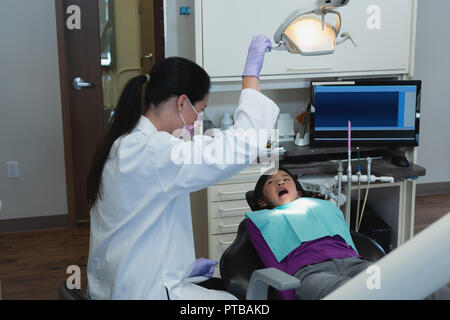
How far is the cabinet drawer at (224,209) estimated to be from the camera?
2699mm

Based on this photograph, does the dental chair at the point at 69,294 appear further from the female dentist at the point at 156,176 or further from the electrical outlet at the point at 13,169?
the electrical outlet at the point at 13,169

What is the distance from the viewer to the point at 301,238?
1.99m

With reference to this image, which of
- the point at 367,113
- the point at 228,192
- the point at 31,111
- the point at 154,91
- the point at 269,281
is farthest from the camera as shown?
the point at 31,111

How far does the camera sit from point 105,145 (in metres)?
1.40

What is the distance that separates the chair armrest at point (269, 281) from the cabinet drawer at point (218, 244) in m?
1.42

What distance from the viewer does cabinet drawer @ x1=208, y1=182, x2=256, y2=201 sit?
268 centimetres

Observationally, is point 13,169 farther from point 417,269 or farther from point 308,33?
point 417,269

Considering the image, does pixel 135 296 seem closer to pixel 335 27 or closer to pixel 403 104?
pixel 335 27

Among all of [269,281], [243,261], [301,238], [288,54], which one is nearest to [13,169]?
[288,54]

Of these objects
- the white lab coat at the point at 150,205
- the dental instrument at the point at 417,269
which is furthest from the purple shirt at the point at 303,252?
the dental instrument at the point at 417,269

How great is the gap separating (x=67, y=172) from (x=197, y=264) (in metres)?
2.07

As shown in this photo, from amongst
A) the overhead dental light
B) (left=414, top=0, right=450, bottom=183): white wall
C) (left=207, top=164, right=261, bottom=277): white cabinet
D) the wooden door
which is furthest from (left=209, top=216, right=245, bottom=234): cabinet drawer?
(left=414, top=0, right=450, bottom=183): white wall

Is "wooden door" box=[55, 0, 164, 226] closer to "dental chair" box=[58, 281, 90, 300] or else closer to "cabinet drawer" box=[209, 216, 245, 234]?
"cabinet drawer" box=[209, 216, 245, 234]

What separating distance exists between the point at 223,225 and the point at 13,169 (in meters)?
1.59
